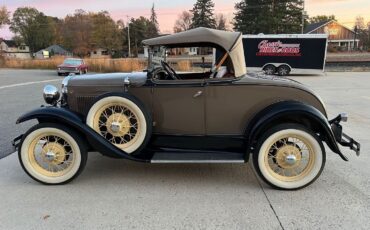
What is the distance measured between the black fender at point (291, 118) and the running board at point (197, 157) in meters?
0.26

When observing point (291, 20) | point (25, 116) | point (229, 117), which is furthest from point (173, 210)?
point (291, 20)

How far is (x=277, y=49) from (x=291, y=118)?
20.7 meters

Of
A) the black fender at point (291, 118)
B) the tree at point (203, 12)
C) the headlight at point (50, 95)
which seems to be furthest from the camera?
the tree at point (203, 12)

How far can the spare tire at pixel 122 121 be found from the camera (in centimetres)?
406

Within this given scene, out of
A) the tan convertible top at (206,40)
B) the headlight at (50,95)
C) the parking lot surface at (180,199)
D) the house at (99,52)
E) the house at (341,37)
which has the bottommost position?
the parking lot surface at (180,199)

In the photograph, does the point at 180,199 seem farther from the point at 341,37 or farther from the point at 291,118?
the point at 341,37

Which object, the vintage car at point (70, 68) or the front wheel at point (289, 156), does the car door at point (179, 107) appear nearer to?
the front wheel at point (289, 156)

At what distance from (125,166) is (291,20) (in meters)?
54.3

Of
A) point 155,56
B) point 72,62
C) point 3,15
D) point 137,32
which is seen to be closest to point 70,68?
point 72,62

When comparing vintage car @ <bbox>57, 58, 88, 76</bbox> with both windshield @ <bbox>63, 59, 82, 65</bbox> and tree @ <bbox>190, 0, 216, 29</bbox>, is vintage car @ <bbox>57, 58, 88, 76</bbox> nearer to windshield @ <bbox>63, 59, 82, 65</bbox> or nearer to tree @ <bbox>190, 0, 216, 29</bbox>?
windshield @ <bbox>63, 59, 82, 65</bbox>

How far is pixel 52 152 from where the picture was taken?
13.7 feet

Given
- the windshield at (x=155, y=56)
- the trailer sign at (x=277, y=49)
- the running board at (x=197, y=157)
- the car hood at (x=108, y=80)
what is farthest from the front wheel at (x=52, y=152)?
the trailer sign at (x=277, y=49)

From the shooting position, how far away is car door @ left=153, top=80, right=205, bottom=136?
13.7 feet

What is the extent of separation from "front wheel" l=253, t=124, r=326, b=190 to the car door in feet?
2.66
